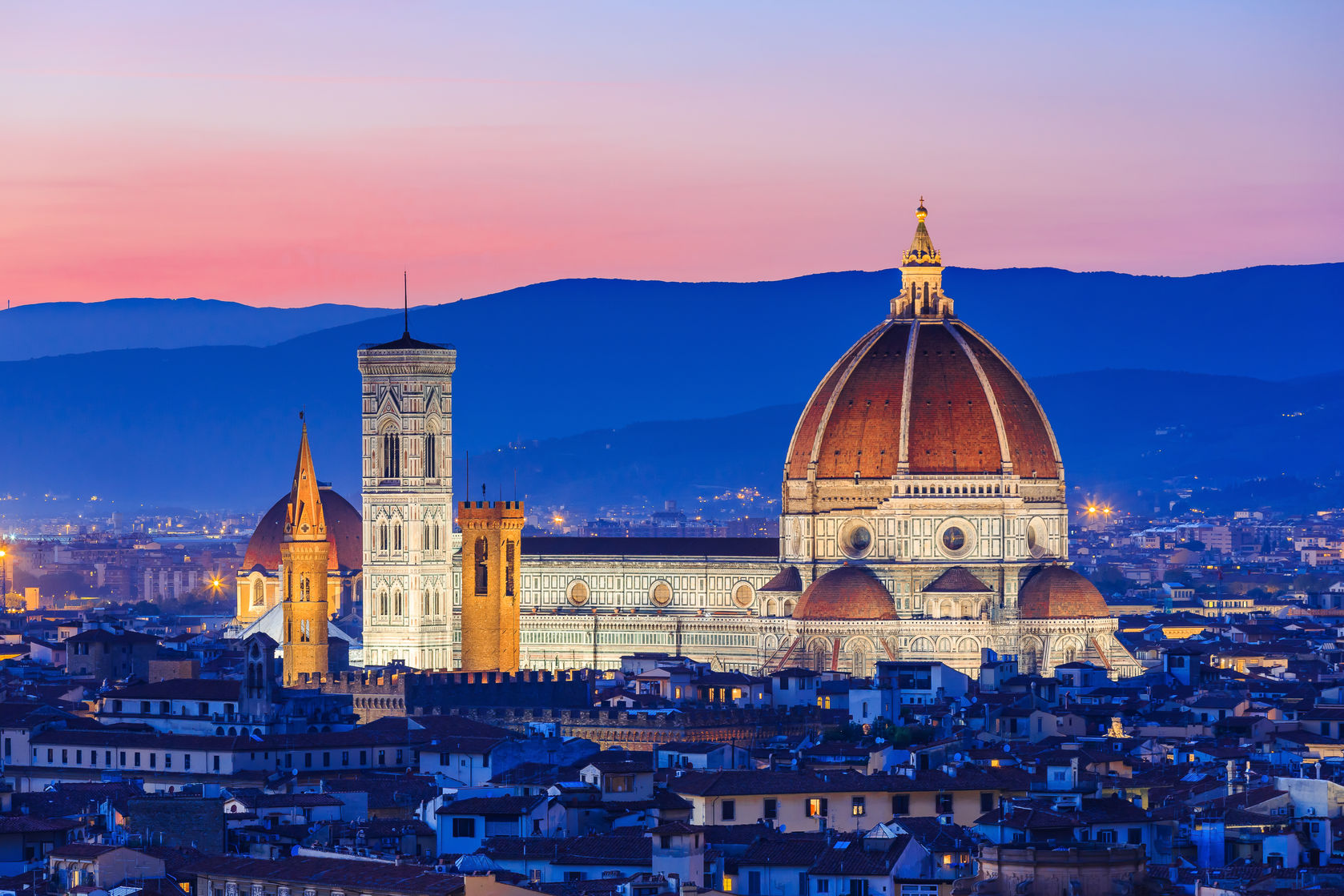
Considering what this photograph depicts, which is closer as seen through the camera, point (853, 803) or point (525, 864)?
point (525, 864)

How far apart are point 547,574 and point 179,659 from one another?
2876 cm

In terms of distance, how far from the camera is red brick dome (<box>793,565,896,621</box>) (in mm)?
134500

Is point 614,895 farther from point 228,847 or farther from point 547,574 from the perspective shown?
point 547,574

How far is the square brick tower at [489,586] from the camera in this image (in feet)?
425

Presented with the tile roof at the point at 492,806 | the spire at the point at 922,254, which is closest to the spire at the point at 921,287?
the spire at the point at 922,254

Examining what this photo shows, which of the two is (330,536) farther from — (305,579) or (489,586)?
(305,579)

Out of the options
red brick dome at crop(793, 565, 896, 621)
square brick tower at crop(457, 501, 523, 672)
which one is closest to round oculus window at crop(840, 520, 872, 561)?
red brick dome at crop(793, 565, 896, 621)

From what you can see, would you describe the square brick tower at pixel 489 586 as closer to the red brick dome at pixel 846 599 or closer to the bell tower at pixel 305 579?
the bell tower at pixel 305 579

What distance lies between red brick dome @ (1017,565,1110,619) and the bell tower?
26.4 m

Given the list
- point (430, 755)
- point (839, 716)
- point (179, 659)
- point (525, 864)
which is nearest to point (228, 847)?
point (525, 864)

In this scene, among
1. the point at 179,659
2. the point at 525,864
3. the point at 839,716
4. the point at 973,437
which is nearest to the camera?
the point at 525,864

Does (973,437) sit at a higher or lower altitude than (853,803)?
higher

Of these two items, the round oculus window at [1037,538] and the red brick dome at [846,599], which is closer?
the red brick dome at [846,599]

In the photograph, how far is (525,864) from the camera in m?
60.7
